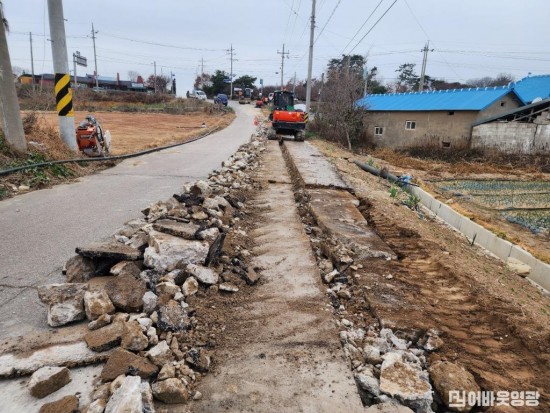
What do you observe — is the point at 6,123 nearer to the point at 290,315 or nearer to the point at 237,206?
the point at 237,206

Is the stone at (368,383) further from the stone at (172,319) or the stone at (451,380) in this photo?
the stone at (172,319)

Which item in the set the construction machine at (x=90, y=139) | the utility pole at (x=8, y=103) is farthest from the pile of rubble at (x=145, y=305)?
the construction machine at (x=90, y=139)

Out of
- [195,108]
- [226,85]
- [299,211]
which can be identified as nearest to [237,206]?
[299,211]

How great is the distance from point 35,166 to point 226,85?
247ft

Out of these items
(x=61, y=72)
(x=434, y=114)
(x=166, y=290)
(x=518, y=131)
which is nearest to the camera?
(x=166, y=290)

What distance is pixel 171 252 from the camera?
142 inches

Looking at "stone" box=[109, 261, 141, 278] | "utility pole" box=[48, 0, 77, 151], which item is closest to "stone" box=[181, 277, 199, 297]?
"stone" box=[109, 261, 141, 278]

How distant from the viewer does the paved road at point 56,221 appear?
3.19 m

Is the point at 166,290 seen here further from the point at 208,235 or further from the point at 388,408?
the point at 388,408

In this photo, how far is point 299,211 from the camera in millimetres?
7020

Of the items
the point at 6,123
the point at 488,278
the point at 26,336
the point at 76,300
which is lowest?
the point at 488,278

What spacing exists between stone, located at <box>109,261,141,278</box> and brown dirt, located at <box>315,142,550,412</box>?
2070 millimetres

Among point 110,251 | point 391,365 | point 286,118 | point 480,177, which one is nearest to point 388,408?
point 391,365

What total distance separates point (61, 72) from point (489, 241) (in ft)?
35.4
